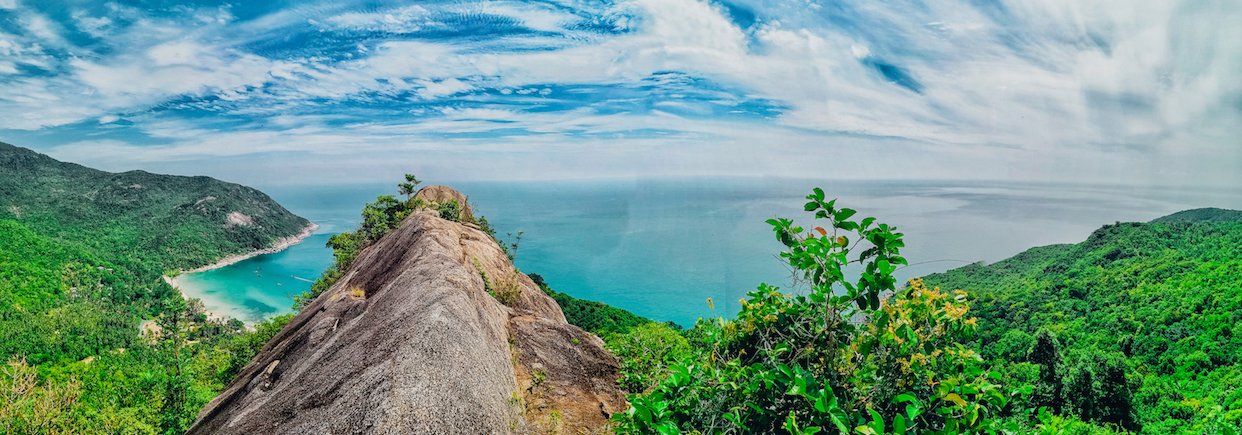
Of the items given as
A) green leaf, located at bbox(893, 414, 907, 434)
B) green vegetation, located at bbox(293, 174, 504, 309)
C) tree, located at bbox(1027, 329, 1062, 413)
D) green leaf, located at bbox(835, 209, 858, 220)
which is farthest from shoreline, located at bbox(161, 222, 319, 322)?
tree, located at bbox(1027, 329, 1062, 413)

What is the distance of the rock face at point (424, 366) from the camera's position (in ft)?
24.6

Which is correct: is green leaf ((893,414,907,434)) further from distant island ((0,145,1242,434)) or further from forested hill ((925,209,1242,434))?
forested hill ((925,209,1242,434))

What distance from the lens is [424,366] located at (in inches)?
317

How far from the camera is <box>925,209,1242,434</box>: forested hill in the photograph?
1193 inches

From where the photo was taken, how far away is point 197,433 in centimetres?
1198

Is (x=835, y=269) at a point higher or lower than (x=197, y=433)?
higher

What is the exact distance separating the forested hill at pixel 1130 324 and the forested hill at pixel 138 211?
13804 centimetres

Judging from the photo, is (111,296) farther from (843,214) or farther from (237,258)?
(843,214)

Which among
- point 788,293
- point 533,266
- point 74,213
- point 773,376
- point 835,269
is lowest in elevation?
point 533,266

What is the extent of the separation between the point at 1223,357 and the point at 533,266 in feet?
359

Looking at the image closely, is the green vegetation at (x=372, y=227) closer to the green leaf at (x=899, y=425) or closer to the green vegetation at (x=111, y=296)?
the green vegetation at (x=111, y=296)

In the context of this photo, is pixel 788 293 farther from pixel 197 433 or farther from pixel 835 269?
pixel 197 433

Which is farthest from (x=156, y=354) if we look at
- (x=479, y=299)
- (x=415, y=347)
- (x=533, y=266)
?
(x=533, y=266)

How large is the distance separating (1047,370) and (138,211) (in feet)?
574
